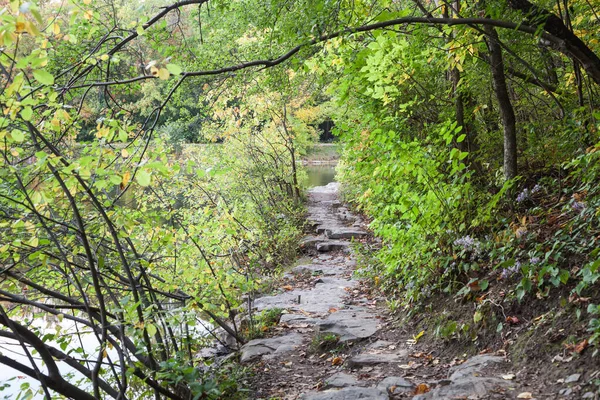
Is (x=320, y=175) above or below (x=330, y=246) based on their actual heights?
above

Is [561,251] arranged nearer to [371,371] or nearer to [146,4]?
[371,371]

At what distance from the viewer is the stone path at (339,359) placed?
3.25 m

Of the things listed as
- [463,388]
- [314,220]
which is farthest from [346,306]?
[314,220]

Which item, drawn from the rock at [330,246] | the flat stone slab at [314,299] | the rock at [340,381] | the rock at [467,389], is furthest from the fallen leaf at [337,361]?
the rock at [330,246]

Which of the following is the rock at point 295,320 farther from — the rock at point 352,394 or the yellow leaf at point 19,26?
the yellow leaf at point 19,26

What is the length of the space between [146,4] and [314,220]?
29.8 ft

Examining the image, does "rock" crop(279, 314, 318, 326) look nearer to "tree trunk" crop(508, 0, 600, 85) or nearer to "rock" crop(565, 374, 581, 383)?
"rock" crop(565, 374, 581, 383)

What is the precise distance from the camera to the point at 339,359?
4617 mm

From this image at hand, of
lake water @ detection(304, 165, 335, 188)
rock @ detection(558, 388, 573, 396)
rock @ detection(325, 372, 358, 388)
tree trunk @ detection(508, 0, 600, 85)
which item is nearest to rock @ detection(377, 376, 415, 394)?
rock @ detection(325, 372, 358, 388)

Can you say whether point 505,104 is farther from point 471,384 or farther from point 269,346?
point 269,346

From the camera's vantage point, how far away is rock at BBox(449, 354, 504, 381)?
3.25 m

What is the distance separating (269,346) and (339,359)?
0.92 m

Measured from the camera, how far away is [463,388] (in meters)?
2.98

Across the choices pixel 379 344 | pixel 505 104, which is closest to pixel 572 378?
pixel 379 344
